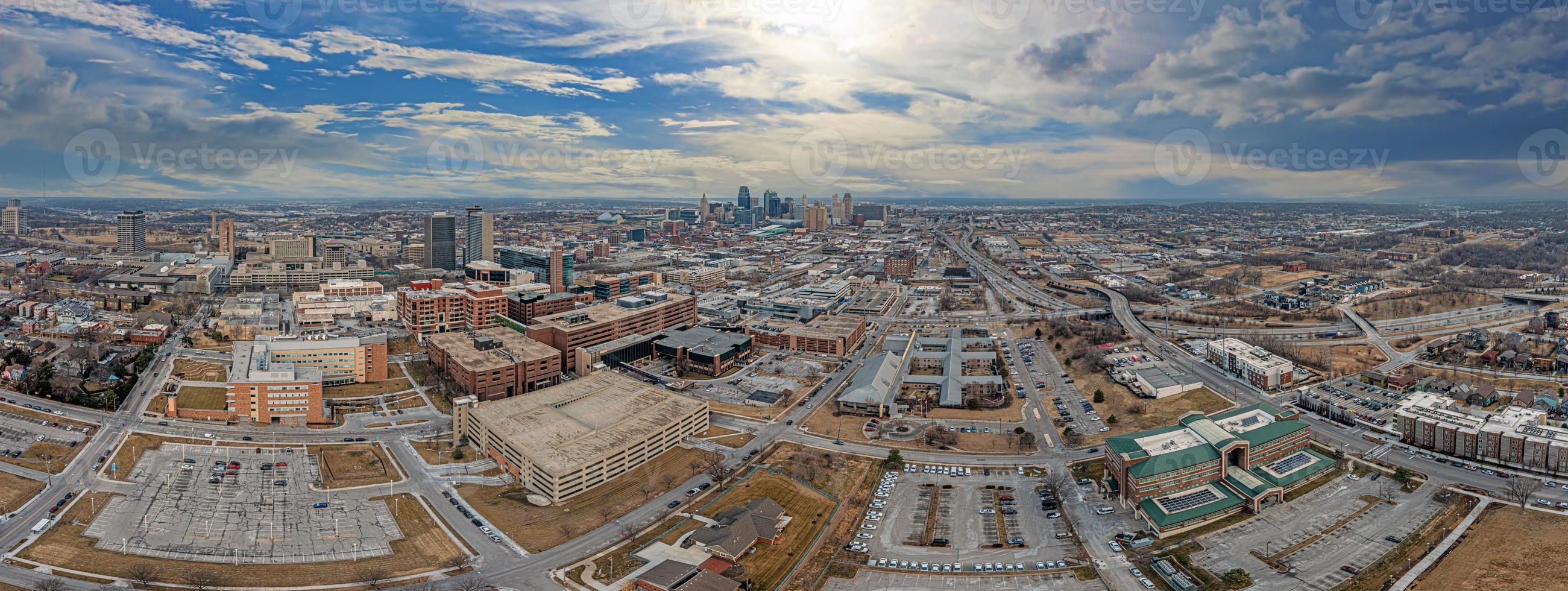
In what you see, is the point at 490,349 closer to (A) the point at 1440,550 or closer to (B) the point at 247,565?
(B) the point at 247,565

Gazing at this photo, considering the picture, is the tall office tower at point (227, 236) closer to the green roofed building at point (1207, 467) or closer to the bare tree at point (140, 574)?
the bare tree at point (140, 574)

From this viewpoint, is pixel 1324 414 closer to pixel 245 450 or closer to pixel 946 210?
pixel 245 450

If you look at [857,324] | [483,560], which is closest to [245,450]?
[483,560]

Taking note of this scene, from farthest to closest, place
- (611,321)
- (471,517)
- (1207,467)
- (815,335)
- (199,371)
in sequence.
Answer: (815,335) < (611,321) < (199,371) < (1207,467) < (471,517)

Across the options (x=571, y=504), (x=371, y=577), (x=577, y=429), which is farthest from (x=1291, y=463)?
Result: (x=371, y=577)

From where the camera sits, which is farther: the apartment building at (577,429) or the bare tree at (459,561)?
the apartment building at (577,429)

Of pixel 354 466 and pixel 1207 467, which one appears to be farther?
pixel 354 466

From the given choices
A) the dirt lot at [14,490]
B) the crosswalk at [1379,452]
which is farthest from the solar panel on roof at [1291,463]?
the dirt lot at [14,490]
